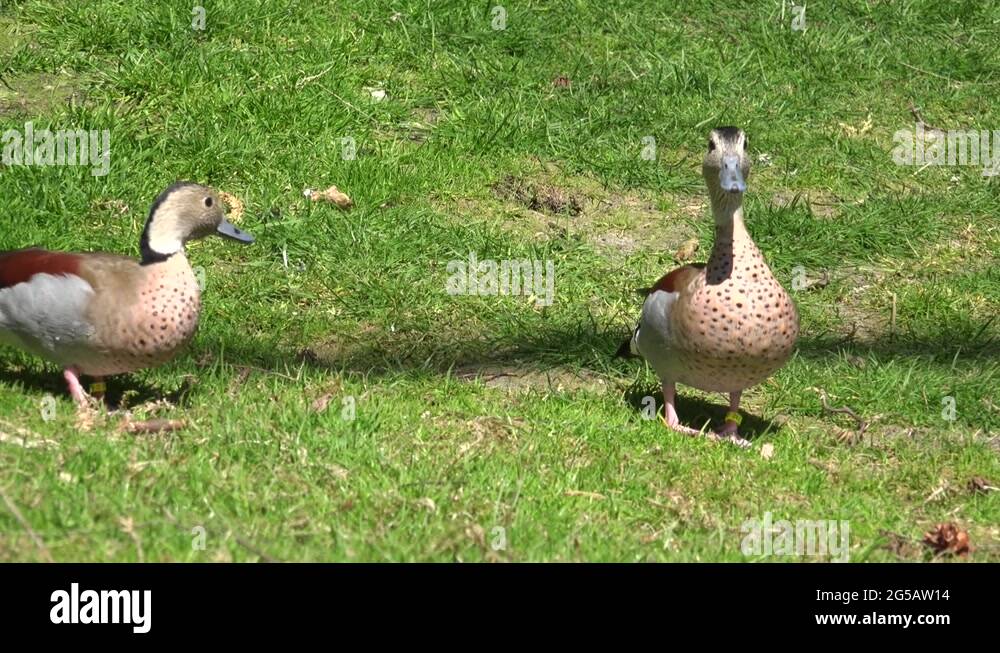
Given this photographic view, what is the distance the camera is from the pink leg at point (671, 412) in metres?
6.29

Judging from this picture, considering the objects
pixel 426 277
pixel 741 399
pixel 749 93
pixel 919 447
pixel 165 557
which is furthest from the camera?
pixel 749 93

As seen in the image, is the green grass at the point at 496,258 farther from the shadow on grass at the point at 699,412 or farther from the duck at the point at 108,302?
the duck at the point at 108,302

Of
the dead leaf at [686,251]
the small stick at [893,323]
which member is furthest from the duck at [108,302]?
the small stick at [893,323]

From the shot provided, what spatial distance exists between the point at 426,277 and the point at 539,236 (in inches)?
33.1

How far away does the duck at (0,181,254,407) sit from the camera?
18.0 ft

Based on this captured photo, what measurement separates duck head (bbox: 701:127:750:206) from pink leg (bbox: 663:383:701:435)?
863 millimetres

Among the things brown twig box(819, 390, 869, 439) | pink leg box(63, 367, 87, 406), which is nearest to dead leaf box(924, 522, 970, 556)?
brown twig box(819, 390, 869, 439)

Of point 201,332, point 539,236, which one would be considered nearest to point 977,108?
point 539,236

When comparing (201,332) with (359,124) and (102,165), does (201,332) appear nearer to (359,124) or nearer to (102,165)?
(102,165)

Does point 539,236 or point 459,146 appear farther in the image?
point 459,146

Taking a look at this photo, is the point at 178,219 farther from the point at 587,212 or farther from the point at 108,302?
the point at 587,212

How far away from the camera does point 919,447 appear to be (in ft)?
20.9

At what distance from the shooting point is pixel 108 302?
18.1 ft

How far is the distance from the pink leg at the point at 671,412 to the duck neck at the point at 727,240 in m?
0.66
